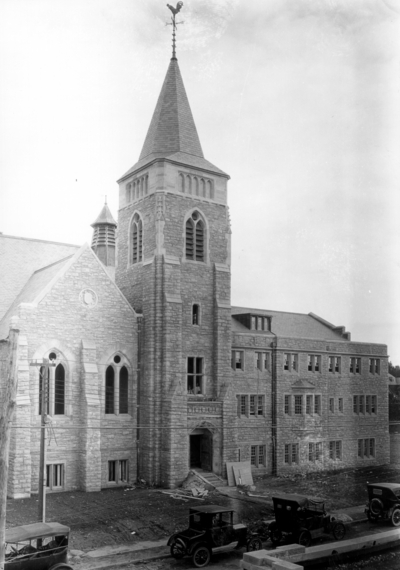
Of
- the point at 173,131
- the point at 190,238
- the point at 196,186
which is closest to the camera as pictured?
the point at 190,238

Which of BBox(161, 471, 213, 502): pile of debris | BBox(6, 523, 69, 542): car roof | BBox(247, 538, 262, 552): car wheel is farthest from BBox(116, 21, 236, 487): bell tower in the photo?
BBox(6, 523, 69, 542): car roof

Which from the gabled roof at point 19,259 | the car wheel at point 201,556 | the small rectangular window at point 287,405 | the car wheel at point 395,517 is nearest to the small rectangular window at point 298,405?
the small rectangular window at point 287,405

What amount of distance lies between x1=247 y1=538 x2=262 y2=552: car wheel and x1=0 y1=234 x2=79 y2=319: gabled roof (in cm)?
1789

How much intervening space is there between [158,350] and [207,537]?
13273 millimetres

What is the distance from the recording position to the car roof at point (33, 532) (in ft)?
54.3

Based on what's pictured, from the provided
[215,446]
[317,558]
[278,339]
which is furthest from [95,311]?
[317,558]

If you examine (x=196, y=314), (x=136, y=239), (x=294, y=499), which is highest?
(x=136, y=239)

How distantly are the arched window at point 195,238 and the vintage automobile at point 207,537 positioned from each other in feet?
53.0

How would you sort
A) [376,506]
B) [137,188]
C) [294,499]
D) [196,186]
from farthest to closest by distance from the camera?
[137,188], [196,186], [376,506], [294,499]

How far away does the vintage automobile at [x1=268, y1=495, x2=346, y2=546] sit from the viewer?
20.9m

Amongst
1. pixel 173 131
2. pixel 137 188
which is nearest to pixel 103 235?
pixel 137 188

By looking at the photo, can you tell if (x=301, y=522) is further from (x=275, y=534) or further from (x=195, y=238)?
(x=195, y=238)

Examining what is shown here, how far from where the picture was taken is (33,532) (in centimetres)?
1688

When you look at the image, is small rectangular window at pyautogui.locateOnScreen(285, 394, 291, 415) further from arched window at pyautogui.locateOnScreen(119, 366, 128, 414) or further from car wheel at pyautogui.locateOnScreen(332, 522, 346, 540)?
car wheel at pyautogui.locateOnScreen(332, 522, 346, 540)
